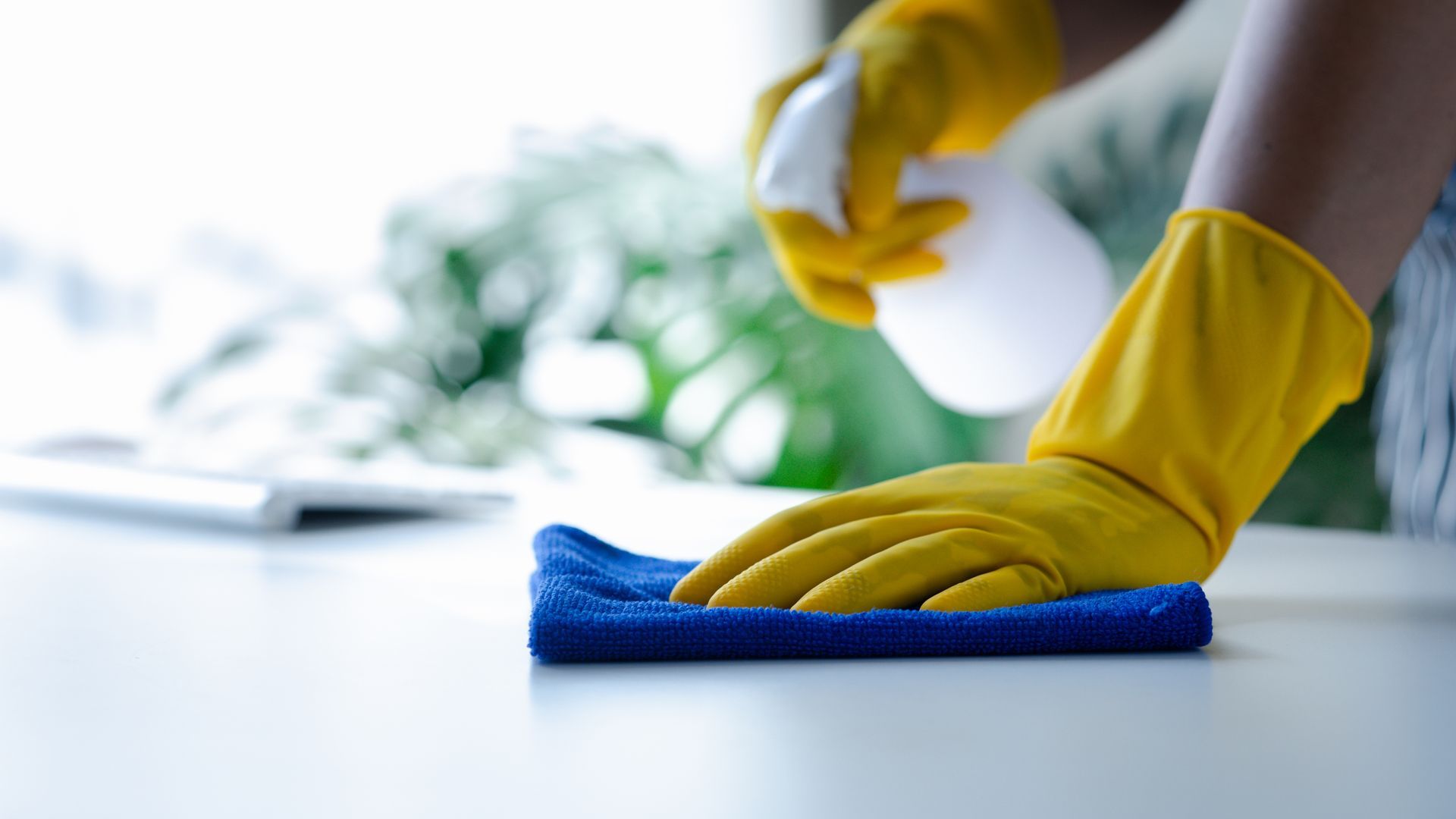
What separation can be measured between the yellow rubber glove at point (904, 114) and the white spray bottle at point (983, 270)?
0.04ft

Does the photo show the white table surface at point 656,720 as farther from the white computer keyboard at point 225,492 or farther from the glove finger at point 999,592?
the white computer keyboard at point 225,492

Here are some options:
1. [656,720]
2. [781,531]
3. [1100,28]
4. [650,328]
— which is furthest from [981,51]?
[650,328]

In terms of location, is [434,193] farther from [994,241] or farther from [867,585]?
[867,585]

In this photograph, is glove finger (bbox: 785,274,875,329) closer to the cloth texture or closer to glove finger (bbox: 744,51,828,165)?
glove finger (bbox: 744,51,828,165)

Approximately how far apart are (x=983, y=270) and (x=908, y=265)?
49mm

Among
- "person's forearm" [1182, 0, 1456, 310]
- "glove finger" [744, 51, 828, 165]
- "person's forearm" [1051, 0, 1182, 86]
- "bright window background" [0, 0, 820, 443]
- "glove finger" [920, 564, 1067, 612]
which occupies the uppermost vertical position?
"bright window background" [0, 0, 820, 443]

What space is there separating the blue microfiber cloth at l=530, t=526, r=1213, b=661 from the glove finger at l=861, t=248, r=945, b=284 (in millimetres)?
435

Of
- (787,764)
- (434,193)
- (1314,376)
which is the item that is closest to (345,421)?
(434,193)

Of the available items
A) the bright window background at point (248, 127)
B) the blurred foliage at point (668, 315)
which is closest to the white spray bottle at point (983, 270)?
the blurred foliage at point (668, 315)

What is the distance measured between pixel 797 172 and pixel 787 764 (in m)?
0.56

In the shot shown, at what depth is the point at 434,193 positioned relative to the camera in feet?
7.03

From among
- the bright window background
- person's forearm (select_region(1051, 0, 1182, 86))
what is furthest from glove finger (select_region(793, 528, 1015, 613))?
the bright window background

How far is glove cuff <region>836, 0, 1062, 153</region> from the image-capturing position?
854 millimetres

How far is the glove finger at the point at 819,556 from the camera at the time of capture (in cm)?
39
